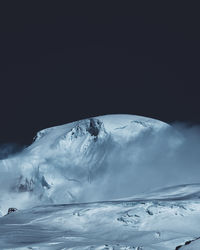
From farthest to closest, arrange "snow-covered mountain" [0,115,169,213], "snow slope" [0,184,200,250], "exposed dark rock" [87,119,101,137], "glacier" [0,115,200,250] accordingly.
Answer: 1. "exposed dark rock" [87,119,101,137]
2. "snow-covered mountain" [0,115,169,213]
3. "glacier" [0,115,200,250]
4. "snow slope" [0,184,200,250]

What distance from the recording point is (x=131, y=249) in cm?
2272

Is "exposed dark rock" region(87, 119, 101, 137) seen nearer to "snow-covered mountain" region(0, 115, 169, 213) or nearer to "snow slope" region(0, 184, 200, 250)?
"snow-covered mountain" region(0, 115, 169, 213)

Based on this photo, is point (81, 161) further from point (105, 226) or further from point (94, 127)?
point (105, 226)

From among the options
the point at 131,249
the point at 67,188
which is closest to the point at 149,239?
the point at 131,249

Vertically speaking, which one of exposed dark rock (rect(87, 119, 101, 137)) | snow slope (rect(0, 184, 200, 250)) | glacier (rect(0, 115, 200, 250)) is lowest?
snow slope (rect(0, 184, 200, 250))

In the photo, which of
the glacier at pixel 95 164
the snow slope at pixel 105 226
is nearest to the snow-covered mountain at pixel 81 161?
the glacier at pixel 95 164

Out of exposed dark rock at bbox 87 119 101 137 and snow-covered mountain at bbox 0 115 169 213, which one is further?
exposed dark rock at bbox 87 119 101 137

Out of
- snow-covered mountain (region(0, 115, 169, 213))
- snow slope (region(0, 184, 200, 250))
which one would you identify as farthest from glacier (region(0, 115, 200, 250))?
snow slope (region(0, 184, 200, 250))

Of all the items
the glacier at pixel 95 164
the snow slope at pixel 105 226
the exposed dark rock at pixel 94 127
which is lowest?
the snow slope at pixel 105 226

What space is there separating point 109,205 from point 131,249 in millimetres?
13088

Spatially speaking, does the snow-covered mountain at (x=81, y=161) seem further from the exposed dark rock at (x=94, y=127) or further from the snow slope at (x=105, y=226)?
the snow slope at (x=105, y=226)

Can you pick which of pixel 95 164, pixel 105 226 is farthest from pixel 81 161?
pixel 105 226

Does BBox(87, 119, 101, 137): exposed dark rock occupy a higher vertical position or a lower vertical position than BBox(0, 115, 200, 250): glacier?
higher

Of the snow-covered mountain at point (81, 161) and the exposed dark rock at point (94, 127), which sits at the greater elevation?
the exposed dark rock at point (94, 127)
